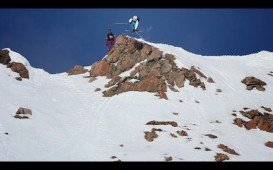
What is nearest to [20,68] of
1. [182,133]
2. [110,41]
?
[110,41]

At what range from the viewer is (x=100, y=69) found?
53.1 meters

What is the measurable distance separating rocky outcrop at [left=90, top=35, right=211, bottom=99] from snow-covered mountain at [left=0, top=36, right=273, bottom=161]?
13 cm

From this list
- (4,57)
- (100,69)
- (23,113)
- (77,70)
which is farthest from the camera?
(77,70)

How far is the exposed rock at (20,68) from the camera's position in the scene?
152 ft

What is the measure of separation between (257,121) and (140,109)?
12497 millimetres

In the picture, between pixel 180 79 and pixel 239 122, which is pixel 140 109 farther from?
pixel 239 122

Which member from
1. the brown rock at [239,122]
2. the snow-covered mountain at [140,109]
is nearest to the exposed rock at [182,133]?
the snow-covered mountain at [140,109]

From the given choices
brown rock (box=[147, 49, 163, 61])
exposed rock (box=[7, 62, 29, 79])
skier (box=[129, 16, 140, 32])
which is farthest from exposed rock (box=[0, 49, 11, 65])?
brown rock (box=[147, 49, 163, 61])

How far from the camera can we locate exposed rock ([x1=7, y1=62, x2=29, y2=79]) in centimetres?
4631

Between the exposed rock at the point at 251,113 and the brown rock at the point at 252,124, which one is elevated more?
the exposed rock at the point at 251,113

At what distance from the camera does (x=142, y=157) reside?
29.2m

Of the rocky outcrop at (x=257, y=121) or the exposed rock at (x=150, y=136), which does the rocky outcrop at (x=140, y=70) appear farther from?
the exposed rock at (x=150, y=136)

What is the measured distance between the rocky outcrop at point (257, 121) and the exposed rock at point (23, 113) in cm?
2107
